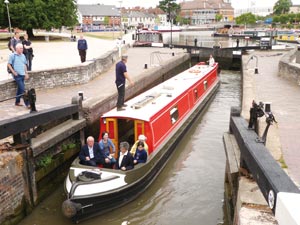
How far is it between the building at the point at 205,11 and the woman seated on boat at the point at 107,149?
455 ft

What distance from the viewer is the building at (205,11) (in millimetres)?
140750

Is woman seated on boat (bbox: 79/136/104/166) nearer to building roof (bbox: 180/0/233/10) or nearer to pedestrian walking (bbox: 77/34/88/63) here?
pedestrian walking (bbox: 77/34/88/63)

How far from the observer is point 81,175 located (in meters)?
7.29

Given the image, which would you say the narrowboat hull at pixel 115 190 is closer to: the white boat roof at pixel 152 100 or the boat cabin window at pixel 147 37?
the white boat roof at pixel 152 100

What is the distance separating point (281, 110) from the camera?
10.9 metres

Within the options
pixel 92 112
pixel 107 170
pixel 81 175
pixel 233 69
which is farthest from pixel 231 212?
pixel 233 69

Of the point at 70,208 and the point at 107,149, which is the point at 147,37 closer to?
the point at 107,149

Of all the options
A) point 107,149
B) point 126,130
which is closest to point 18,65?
point 126,130

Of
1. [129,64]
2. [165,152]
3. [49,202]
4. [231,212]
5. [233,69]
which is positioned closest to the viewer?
[231,212]

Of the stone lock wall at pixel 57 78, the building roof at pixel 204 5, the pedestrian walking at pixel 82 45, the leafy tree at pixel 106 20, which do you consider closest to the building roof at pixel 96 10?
the leafy tree at pixel 106 20

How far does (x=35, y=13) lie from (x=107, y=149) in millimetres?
28041

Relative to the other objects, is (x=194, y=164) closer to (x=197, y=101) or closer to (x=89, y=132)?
(x=89, y=132)

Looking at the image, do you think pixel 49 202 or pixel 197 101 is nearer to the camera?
pixel 49 202

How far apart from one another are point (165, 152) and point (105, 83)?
6161 mm
